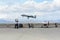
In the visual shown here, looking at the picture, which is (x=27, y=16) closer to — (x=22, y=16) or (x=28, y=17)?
(x=28, y=17)

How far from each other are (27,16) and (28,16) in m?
0.29

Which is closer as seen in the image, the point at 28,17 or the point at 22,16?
the point at 28,17

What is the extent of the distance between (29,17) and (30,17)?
626 mm

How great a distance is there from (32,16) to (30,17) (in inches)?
55.4

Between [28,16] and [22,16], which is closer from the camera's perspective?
[28,16]

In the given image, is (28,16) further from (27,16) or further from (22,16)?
(22,16)

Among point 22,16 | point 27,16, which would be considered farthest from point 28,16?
point 22,16

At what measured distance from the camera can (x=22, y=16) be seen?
2106 inches

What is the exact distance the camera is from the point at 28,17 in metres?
49.8

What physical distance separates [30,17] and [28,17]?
4.10ft

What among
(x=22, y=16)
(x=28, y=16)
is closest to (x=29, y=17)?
(x=28, y=16)

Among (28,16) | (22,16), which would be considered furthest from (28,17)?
(22,16)
